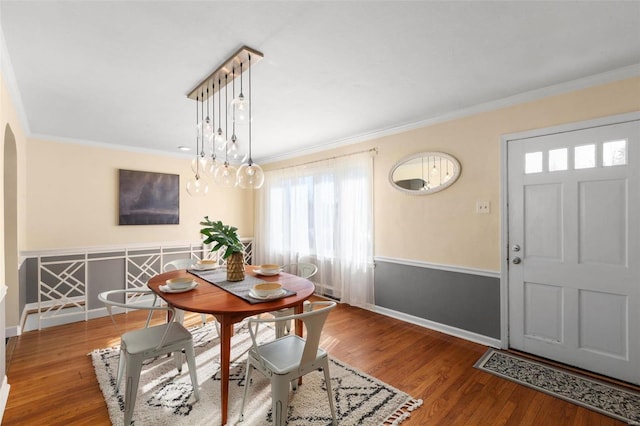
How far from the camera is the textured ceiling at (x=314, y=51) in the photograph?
5.00 feet

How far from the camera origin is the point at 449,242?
3.06 metres

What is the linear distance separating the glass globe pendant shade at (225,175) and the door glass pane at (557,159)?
8.59 feet

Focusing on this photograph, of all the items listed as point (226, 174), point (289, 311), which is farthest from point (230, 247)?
point (289, 311)

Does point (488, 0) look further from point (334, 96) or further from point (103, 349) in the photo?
point (103, 349)

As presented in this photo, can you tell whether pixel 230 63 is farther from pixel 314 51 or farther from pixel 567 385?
pixel 567 385

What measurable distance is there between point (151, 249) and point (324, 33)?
395cm

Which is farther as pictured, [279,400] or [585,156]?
[585,156]

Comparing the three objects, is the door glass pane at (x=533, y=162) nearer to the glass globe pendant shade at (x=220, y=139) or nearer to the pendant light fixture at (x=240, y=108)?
the pendant light fixture at (x=240, y=108)

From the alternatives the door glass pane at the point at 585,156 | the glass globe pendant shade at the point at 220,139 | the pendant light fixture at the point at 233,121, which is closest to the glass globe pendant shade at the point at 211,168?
the pendant light fixture at the point at 233,121

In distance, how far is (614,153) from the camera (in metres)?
2.21

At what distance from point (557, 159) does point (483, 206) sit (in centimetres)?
67

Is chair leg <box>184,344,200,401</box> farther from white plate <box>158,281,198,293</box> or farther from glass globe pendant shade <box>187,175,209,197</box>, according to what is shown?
glass globe pendant shade <box>187,175,209,197</box>

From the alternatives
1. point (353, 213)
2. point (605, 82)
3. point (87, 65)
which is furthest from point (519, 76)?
point (87, 65)

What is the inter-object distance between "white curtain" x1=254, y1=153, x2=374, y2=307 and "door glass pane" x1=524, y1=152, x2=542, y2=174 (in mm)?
1617
